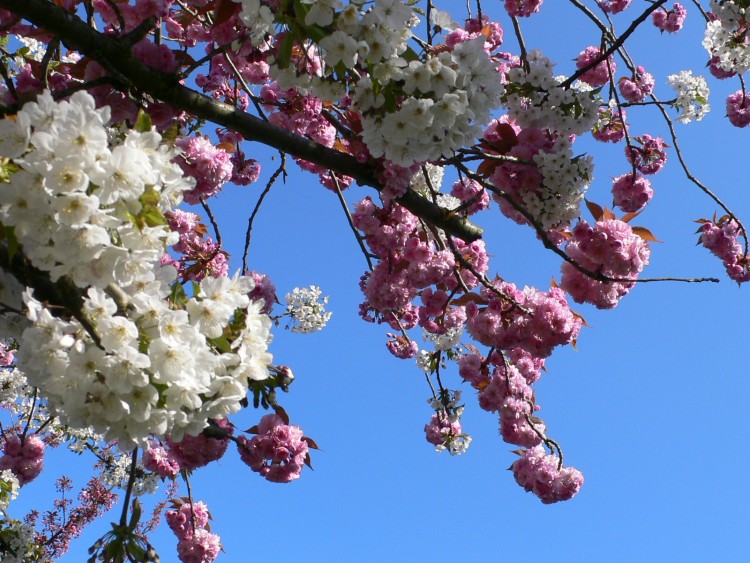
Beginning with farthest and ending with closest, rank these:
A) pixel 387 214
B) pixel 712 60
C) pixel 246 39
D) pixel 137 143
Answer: pixel 712 60 → pixel 387 214 → pixel 246 39 → pixel 137 143

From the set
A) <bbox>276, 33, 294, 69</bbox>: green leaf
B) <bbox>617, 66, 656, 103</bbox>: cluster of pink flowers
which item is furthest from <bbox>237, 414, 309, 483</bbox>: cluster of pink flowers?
<bbox>617, 66, 656, 103</bbox>: cluster of pink flowers

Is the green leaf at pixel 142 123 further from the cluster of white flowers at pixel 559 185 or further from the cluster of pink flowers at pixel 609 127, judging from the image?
the cluster of pink flowers at pixel 609 127

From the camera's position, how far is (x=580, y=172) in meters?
2.63

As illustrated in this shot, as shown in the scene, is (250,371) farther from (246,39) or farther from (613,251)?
(613,251)

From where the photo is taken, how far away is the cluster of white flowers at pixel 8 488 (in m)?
4.59

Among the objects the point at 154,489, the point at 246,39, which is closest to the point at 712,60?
the point at 246,39

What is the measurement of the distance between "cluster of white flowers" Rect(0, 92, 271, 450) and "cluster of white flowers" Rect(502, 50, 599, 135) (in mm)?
1982

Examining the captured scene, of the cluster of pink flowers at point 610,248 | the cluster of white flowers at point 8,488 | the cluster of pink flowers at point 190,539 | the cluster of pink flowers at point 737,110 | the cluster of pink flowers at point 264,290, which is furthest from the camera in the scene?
the cluster of pink flowers at point 737,110

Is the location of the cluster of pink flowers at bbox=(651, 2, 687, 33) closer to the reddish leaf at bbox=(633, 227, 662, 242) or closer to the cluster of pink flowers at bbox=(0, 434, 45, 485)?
the reddish leaf at bbox=(633, 227, 662, 242)

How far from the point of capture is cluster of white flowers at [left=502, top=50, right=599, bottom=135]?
2.77 meters

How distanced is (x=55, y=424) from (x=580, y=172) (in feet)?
21.2

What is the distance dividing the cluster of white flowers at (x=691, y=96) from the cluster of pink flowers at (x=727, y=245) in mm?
2102

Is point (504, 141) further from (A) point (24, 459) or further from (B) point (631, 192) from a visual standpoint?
(A) point (24, 459)

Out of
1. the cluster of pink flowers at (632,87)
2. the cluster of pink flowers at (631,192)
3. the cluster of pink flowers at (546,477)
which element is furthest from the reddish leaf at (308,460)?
the cluster of pink flowers at (632,87)
